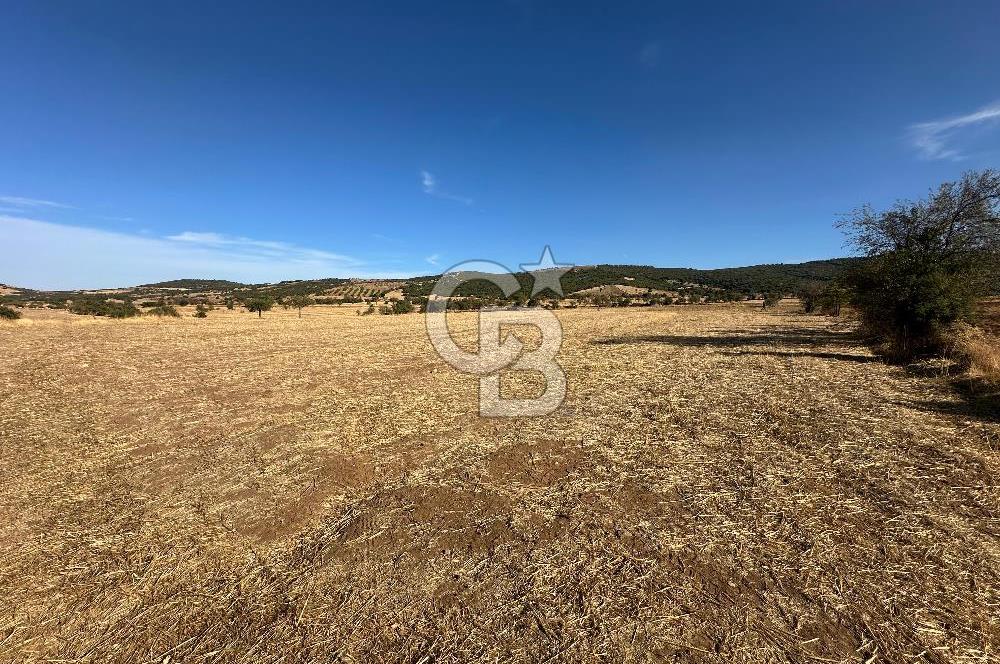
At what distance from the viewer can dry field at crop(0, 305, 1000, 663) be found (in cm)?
353

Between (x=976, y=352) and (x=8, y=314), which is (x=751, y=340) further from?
(x=8, y=314)

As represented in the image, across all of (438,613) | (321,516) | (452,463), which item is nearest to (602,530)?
(438,613)

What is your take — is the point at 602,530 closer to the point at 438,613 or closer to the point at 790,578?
the point at 790,578

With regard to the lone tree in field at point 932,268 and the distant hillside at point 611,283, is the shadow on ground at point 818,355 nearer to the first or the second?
the lone tree in field at point 932,268

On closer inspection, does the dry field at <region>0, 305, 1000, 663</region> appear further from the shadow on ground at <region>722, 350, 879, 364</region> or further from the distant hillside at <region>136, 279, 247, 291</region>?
the distant hillside at <region>136, 279, 247, 291</region>

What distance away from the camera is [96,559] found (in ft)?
15.4

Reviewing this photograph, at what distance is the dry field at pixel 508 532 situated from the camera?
139 inches

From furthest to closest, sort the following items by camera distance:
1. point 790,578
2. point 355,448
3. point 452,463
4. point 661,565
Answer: point 355,448
point 452,463
point 661,565
point 790,578

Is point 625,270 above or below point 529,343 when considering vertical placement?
above

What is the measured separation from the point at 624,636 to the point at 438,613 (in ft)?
5.29

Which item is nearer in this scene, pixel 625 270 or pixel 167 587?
pixel 167 587

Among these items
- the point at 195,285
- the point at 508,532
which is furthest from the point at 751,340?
the point at 195,285

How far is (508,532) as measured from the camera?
16.6 ft

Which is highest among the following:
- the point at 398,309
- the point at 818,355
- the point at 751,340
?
the point at 818,355
